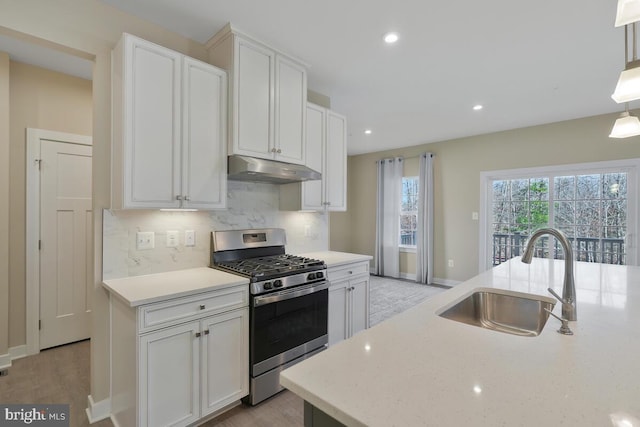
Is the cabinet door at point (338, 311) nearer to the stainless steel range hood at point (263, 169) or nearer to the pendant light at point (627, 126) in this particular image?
the stainless steel range hood at point (263, 169)

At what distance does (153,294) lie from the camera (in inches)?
66.5

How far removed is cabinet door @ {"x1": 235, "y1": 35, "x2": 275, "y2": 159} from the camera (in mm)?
2268

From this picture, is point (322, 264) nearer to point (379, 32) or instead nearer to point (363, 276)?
point (363, 276)

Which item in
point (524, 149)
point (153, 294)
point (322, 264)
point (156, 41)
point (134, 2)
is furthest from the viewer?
point (524, 149)

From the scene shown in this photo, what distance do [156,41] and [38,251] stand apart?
7.39 feet

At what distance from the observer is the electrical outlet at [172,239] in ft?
7.46

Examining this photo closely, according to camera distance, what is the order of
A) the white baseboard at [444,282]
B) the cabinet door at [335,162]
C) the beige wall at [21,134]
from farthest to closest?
the white baseboard at [444,282], the cabinet door at [335,162], the beige wall at [21,134]

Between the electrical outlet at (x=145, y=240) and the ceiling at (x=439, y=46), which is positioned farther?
the electrical outlet at (x=145, y=240)

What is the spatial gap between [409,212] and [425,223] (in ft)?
1.83

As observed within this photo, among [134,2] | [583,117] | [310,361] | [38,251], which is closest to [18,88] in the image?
[38,251]

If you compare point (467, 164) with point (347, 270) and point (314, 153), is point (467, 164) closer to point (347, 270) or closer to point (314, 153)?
point (314, 153)

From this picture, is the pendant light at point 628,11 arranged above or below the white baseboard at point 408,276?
above

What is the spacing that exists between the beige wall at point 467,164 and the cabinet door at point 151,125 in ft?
15.3

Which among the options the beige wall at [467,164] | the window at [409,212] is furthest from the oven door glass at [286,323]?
A: the window at [409,212]
